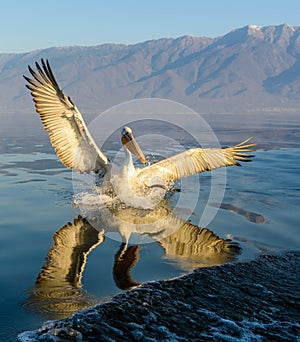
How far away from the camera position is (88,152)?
999 centimetres

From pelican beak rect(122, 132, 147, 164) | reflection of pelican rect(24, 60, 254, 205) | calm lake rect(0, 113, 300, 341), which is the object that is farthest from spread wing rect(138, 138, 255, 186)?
calm lake rect(0, 113, 300, 341)

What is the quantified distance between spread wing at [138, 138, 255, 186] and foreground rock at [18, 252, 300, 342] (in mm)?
4881

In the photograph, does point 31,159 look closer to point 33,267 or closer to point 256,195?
point 256,195

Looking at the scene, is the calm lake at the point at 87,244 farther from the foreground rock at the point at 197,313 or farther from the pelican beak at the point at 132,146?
the pelican beak at the point at 132,146

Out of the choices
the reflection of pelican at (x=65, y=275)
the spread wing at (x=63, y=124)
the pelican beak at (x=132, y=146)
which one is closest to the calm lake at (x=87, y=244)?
the reflection of pelican at (x=65, y=275)

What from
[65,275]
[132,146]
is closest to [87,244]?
[65,275]

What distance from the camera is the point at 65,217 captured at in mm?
9359

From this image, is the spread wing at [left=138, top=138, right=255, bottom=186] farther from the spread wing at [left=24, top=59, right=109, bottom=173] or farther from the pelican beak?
the spread wing at [left=24, top=59, right=109, bottom=173]

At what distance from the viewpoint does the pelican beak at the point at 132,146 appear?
1025 cm

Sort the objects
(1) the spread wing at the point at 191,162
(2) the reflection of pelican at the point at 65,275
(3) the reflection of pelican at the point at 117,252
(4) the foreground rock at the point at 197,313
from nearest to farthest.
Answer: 1. (4) the foreground rock at the point at 197,313
2. (2) the reflection of pelican at the point at 65,275
3. (3) the reflection of pelican at the point at 117,252
4. (1) the spread wing at the point at 191,162

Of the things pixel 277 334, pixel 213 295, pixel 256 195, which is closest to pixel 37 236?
pixel 213 295

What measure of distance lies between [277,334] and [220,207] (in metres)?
5.75

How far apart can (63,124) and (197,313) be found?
5818mm

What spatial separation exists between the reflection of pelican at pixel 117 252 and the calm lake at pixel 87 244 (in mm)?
13
